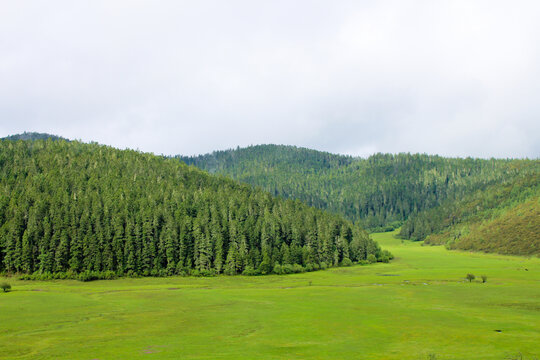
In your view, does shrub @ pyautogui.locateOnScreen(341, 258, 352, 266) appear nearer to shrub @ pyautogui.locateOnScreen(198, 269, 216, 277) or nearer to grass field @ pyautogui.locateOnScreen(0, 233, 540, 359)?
shrub @ pyautogui.locateOnScreen(198, 269, 216, 277)

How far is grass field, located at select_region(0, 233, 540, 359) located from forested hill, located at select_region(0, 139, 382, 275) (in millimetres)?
34971

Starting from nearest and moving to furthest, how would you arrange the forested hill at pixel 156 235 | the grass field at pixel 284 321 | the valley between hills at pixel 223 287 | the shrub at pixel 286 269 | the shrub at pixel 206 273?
the grass field at pixel 284 321
the valley between hills at pixel 223 287
the shrub at pixel 206 273
the forested hill at pixel 156 235
the shrub at pixel 286 269

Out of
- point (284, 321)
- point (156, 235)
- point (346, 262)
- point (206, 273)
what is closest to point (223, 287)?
point (206, 273)

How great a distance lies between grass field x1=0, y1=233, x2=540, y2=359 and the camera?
45594 millimetres

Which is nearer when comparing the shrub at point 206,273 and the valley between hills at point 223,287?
the valley between hills at point 223,287

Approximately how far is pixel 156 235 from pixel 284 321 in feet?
334

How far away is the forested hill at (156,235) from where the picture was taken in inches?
5635

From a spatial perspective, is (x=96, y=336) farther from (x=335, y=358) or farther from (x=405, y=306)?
(x=405, y=306)

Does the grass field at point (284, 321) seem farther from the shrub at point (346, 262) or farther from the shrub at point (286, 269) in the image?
the shrub at point (346, 262)

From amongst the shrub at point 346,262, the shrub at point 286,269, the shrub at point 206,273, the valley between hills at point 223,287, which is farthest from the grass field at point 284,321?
the shrub at point 346,262

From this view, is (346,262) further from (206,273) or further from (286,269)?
(206,273)

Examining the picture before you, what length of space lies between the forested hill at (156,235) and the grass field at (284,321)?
115ft

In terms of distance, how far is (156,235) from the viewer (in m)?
154

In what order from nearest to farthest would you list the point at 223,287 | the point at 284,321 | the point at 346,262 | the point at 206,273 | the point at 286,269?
1. the point at 284,321
2. the point at 223,287
3. the point at 206,273
4. the point at 286,269
5. the point at 346,262
